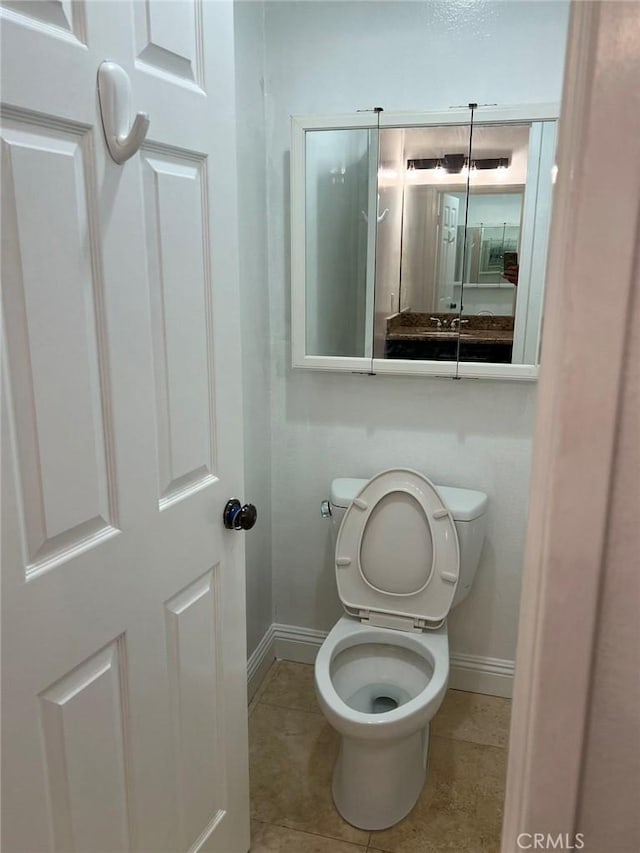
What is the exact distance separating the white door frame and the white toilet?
1278 mm

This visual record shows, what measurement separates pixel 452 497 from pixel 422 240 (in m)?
0.79

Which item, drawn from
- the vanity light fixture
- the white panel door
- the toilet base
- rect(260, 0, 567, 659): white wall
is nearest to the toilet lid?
rect(260, 0, 567, 659): white wall

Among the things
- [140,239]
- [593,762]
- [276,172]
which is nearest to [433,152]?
[276,172]

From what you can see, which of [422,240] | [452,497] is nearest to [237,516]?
[452,497]

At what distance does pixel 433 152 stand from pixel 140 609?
1.52m

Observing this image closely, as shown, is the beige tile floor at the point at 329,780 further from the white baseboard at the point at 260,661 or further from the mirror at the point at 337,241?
the mirror at the point at 337,241

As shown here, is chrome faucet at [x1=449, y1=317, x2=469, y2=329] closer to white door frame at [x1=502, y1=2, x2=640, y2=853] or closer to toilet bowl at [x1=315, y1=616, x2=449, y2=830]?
toilet bowl at [x1=315, y1=616, x2=449, y2=830]

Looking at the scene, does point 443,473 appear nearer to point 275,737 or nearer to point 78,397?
point 275,737

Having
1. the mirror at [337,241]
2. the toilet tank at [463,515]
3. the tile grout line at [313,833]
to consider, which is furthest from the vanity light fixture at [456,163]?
the tile grout line at [313,833]

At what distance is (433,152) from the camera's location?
1897 millimetres

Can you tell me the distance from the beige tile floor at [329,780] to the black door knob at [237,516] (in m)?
0.90

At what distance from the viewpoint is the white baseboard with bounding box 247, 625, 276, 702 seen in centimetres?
220

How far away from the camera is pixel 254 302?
6.57 feet

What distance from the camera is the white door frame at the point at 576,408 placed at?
0.44 meters
